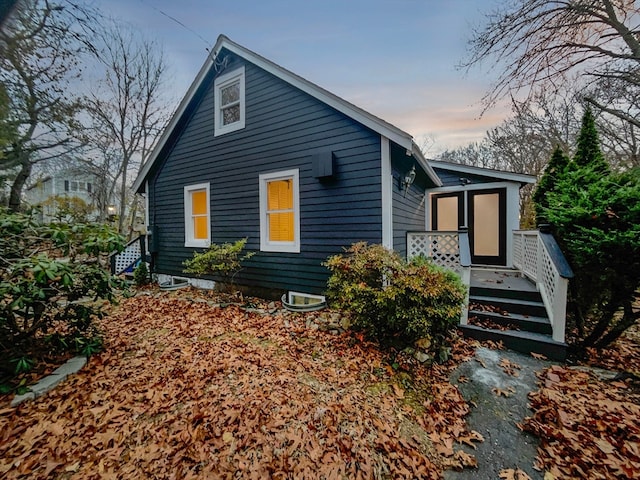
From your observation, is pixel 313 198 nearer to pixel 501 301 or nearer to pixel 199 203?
pixel 501 301

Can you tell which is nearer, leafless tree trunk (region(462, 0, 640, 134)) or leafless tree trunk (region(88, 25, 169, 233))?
leafless tree trunk (region(462, 0, 640, 134))

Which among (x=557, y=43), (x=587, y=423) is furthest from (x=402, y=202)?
(x=587, y=423)

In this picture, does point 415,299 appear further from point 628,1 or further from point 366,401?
point 628,1

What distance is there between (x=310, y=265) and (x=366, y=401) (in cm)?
326

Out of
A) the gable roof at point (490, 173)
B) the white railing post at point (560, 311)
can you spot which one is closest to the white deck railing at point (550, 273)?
the white railing post at point (560, 311)

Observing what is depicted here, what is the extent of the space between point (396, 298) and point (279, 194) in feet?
14.4

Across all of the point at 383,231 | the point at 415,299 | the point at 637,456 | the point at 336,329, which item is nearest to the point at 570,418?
the point at 637,456

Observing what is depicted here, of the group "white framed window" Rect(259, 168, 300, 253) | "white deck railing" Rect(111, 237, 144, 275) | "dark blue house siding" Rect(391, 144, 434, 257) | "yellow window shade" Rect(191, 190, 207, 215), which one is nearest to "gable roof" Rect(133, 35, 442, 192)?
"dark blue house siding" Rect(391, 144, 434, 257)

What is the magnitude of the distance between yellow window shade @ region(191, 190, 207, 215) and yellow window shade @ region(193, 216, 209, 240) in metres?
0.18

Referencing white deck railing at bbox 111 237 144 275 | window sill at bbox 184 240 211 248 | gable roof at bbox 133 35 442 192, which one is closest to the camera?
gable roof at bbox 133 35 442 192

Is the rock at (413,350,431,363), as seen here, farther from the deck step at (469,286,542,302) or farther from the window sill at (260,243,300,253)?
the window sill at (260,243,300,253)

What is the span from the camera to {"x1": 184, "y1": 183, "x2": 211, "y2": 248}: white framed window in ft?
24.1

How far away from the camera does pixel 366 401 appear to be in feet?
8.80

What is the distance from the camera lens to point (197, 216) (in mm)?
7672
